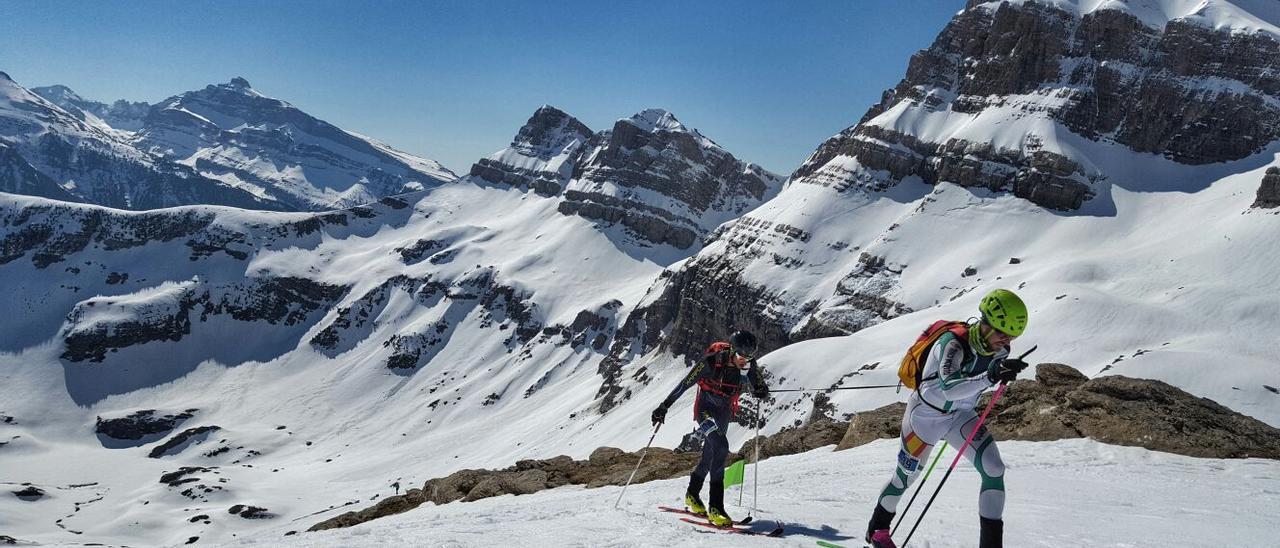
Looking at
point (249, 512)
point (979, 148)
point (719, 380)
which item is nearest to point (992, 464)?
point (719, 380)

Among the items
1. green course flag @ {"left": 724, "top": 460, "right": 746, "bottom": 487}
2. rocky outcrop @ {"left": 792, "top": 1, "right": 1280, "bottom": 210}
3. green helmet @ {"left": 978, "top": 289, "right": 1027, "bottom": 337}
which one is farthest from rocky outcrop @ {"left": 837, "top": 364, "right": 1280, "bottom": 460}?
rocky outcrop @ {"left": 792, "top": 1, "right": 1280, "bottom": 210}

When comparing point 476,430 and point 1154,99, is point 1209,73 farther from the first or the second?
point 476,430

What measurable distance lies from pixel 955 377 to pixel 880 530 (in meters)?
2.25

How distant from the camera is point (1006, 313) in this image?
858 cm

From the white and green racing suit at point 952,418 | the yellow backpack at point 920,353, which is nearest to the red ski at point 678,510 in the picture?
the white and green racing suit at point 952,418

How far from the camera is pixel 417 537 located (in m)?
11.2

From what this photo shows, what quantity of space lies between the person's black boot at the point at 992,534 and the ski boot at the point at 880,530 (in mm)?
1183

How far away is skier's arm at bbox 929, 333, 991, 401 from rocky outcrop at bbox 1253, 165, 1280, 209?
4281 inches

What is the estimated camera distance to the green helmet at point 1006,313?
28.1 feet

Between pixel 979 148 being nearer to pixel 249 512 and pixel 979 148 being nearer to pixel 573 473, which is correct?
pixel 249 512

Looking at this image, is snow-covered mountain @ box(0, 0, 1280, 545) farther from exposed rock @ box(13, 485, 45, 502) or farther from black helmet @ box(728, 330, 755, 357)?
black helmet @ box(728, 330, 755, 357)

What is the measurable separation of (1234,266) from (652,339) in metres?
102

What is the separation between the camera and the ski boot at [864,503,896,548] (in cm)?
931

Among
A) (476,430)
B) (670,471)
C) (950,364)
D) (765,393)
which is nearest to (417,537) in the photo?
(765,393)
